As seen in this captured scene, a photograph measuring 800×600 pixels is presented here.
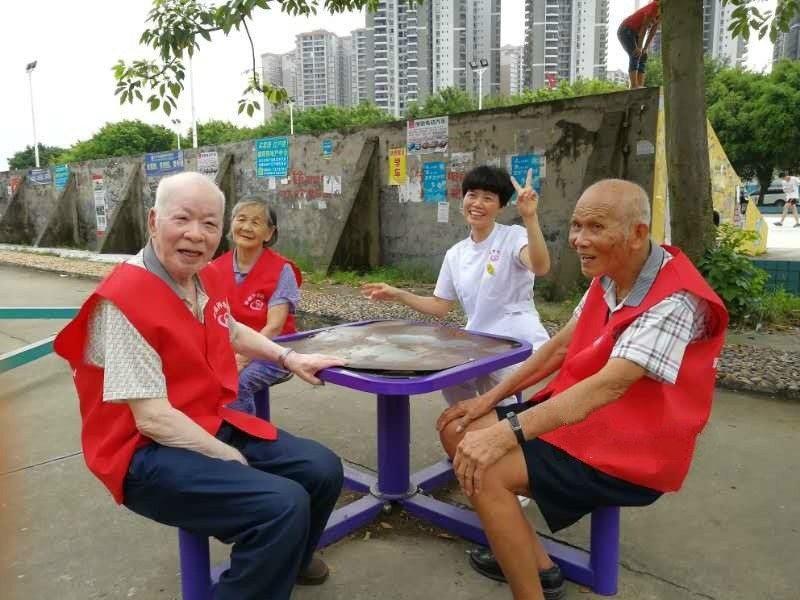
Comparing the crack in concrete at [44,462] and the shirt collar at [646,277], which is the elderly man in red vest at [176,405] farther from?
the crack in concrete at [44,462]

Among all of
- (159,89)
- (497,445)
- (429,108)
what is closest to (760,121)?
(429,108)

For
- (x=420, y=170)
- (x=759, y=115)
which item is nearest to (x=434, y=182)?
(x=420, y=170)

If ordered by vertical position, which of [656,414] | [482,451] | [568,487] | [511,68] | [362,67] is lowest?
[568,487]

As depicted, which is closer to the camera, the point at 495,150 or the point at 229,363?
the point at 229,363

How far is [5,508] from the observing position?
119 inches

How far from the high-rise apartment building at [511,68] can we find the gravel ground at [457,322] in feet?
186

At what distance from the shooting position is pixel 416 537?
2725mm

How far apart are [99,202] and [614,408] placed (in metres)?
16.7

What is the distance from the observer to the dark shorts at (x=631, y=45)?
7750 millimetres

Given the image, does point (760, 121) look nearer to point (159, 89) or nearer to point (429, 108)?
point (429, 108)

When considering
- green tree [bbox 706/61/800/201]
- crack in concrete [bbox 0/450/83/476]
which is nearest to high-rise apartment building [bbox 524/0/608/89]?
green tree [bbox 706/61/800/201]

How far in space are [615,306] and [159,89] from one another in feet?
14.5

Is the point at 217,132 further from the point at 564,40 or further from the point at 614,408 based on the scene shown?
the point at 614,408

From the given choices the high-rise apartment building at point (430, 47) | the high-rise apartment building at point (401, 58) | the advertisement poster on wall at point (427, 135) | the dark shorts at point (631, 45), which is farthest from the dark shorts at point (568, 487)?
the high-rise apartment building at point (430, 47)
